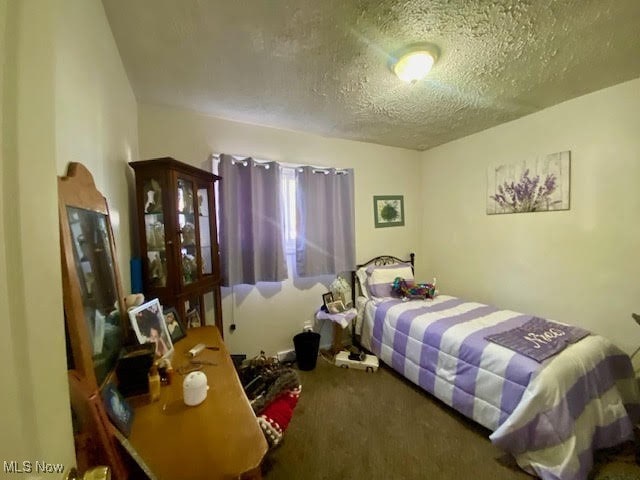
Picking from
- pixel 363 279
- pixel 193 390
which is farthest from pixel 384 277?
pixel 193 390

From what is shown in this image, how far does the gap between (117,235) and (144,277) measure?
45 cm

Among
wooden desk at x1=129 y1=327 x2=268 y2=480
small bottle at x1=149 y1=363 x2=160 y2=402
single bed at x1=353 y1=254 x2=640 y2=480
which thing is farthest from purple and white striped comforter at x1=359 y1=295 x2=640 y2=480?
small bottle at x1=149 y1=363 x2=160 y2=402

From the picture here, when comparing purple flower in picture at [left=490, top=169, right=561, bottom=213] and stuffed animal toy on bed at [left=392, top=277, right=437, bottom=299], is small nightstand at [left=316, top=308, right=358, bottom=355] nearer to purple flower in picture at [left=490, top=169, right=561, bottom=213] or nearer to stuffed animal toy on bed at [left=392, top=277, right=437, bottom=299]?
stuffed animal toy on bed at [left=392, top=277, right=437, bottom=299]

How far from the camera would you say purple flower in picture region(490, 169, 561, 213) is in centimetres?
244

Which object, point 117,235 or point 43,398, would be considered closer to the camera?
point 43,398

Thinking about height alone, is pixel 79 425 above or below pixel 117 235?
below

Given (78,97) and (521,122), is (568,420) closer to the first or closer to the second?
(521,122)

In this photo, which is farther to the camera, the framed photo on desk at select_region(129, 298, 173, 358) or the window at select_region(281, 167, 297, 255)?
the window at select_region(281, 167, 297, 255)

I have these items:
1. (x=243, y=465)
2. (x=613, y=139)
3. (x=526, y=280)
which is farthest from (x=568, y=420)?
(x=613, y=139)

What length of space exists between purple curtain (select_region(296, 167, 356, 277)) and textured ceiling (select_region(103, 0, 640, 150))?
67cm

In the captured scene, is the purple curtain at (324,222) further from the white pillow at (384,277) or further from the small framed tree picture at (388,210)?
the small framed tree picture at (388,210)

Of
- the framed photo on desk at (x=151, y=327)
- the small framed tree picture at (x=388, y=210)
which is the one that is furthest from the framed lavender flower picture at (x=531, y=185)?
the framed photo on desk at (x=151, y=327)

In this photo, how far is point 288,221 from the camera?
9.34 ft

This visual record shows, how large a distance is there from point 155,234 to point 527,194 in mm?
3228
